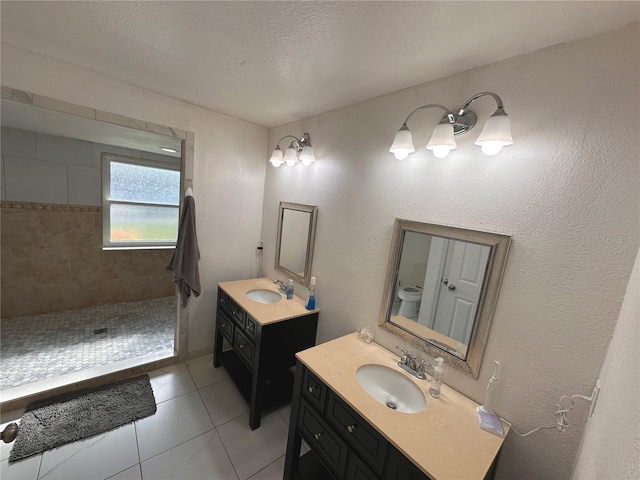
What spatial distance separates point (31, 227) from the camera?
2809mm

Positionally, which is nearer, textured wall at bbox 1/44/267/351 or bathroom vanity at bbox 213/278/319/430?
textured wall at bbox 1/44/267/351

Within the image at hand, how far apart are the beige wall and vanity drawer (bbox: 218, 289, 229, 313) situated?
1.96m

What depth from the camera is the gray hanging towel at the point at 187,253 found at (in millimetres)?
2117

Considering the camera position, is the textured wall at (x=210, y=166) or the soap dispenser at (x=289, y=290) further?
the soap dispenser at (x=289, y=290)

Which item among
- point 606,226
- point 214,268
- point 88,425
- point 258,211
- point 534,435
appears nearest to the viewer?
point 606,226

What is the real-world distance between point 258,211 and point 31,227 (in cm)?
256

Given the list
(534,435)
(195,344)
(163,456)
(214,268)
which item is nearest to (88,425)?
(163,456)

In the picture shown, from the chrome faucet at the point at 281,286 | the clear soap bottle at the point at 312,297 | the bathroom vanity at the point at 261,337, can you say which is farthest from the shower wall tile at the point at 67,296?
the clear soap bottle at the point at 312,297

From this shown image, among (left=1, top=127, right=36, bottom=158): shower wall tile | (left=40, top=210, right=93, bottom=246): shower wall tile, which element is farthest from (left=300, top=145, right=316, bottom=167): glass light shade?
(left=1, top=127, right=36, bottom=158): shower wall tile

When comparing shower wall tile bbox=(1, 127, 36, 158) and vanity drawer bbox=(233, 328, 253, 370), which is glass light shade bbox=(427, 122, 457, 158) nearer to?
vanity drawer bbox=(233, 328, 253, 370)

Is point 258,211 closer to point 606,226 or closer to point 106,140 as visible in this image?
point 106,140

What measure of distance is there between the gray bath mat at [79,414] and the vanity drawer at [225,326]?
67cm

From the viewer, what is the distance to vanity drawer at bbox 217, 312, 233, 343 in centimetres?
212

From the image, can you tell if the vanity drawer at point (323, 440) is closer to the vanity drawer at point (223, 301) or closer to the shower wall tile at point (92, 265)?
the vanity drawer at point (223, 301)
